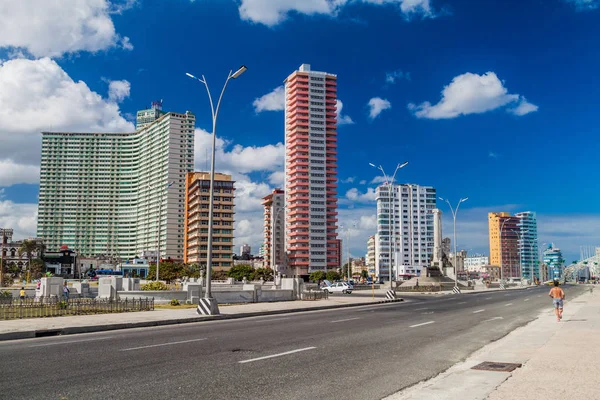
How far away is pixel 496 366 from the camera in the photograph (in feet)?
34.4

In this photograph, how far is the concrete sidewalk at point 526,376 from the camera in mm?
7781

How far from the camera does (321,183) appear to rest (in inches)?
6363

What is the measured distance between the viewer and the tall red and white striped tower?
518 ft

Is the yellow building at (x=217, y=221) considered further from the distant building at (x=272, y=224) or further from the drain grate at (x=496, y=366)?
the drain grate at (x=496, y=366)

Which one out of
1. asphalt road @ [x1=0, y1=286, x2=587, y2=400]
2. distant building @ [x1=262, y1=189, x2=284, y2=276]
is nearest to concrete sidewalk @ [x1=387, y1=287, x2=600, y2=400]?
asphalt road @ [x1=0, y1=286, x2=587, y2=400]

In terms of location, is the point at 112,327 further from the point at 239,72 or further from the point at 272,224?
the point at 272,224

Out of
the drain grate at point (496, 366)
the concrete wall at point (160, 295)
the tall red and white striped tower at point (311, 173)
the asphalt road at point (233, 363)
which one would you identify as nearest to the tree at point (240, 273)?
the tall red and white striped tower at point (311, 173)

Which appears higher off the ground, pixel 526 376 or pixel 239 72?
pixel 239 72

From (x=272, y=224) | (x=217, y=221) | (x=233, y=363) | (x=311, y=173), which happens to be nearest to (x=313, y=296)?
(x=233, y=363)

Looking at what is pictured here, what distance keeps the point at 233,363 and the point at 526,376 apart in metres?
5.59

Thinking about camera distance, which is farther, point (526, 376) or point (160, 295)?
point (160, 295)

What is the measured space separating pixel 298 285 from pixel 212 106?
59.7ft

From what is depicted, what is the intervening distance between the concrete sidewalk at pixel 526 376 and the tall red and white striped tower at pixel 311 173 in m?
143

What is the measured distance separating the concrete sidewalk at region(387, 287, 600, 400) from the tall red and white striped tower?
143 metres
